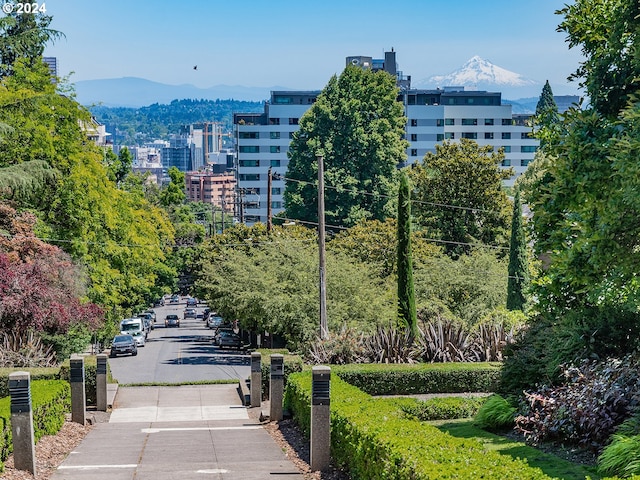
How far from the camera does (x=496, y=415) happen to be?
17547 mm

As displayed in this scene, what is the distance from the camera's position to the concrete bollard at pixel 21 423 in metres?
15.2

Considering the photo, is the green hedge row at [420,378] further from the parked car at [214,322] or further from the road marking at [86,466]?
the parked car at [214,322]

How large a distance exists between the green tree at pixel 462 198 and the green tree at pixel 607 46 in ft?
118

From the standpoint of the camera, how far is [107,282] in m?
50.1

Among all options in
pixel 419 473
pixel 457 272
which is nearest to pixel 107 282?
pixel 457 272

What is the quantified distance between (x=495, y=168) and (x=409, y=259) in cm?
2621

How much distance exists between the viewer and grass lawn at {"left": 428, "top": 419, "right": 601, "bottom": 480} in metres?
13.1

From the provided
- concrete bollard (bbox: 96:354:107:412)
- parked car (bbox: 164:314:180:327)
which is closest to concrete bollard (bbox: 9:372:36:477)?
concrete bollard (bbox: 96:354:107:412)

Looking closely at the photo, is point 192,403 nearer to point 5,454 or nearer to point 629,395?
point 5,454

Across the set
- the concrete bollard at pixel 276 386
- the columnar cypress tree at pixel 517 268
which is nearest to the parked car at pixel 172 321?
the columnar cypress tree at pixel 517 268

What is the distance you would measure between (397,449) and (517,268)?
110ft

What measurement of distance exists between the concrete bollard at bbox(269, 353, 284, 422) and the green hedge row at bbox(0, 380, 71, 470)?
14.5ft

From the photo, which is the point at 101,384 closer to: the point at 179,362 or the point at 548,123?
the point at 548,123

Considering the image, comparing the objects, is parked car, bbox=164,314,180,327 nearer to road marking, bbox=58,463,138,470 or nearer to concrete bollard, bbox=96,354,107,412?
concrete bollard, bbox=96,354,107,412
